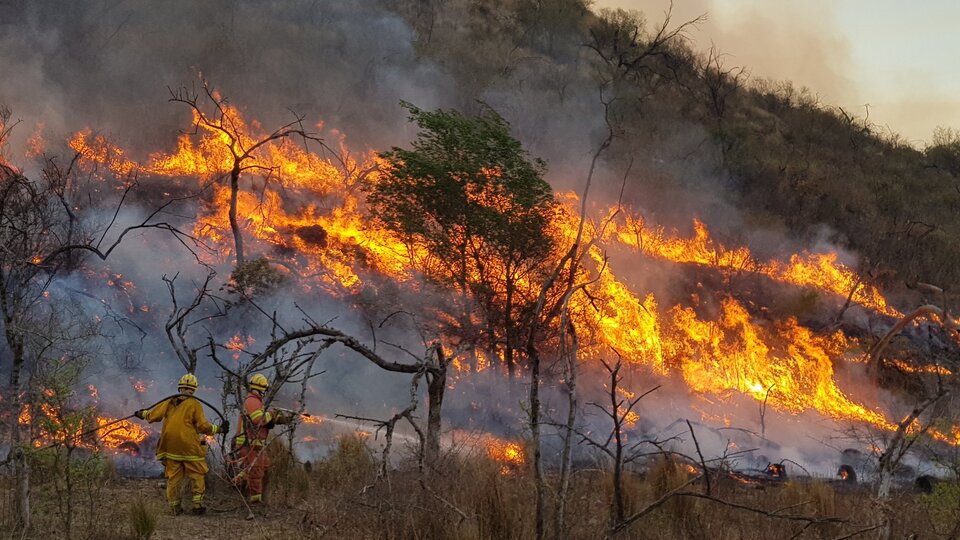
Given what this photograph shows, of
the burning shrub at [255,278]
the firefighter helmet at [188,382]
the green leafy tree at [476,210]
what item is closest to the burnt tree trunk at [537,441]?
the firefighter helmet at [188,382]

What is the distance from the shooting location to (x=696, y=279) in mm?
26141

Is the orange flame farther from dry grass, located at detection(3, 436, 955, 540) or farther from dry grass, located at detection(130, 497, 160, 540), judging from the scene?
dry grass, located at detection(130, 497, 160, 540)

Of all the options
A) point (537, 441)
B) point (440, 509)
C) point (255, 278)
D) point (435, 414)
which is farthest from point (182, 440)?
point (255, 278)

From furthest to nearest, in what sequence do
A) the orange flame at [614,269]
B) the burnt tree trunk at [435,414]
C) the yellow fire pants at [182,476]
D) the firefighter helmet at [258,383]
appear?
the orange flame at [614,269] → the firefighter helmet at [258,383] → the yellow fire pants at [182,476] → the burnt tree trunk at [435,414]

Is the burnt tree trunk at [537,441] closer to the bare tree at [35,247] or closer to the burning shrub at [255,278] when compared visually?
the bare tree at [35,247]

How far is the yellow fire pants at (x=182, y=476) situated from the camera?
7723 millimetres

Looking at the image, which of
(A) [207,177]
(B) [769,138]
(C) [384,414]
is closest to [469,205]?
(C) [384,414]

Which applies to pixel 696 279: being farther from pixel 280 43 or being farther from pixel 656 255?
pixel 280 43

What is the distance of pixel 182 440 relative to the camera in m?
7.64

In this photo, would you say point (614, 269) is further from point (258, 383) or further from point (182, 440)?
point (182, 440)

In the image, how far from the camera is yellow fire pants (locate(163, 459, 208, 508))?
7723 millimetres

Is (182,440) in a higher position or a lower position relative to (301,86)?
lower

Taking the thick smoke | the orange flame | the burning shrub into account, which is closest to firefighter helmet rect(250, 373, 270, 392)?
the orange flame

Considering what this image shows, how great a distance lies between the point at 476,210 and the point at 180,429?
9.71m
